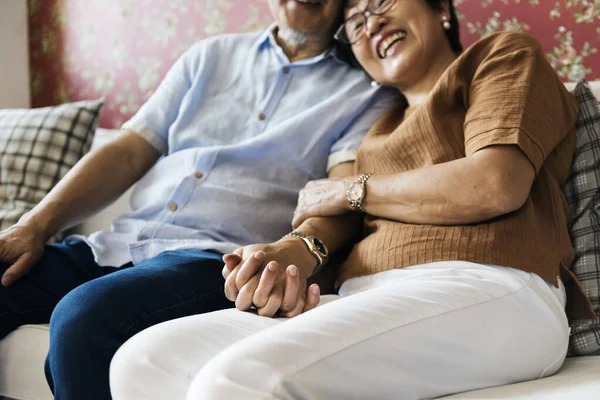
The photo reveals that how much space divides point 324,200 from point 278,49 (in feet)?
1.74

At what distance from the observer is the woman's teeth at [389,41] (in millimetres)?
1511

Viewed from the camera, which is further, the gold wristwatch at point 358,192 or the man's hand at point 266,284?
the gold wristwatch at point 358,192

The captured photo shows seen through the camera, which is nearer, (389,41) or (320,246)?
(320,246)

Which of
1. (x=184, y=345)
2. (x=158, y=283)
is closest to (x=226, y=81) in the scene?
(x=158, y=283)

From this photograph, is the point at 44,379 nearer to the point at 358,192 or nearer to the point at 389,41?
the point at 358,192

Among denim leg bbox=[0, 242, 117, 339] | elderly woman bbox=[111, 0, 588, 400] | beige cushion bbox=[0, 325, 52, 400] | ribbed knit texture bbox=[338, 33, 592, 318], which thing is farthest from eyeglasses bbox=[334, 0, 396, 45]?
beige cushion bbox=[0, 325, 52, 400]

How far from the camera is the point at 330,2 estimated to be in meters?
1.68

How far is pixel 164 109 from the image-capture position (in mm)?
1767

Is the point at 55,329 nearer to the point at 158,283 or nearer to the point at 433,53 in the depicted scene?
the point at 158,283

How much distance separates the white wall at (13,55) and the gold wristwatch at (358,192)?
1.98m

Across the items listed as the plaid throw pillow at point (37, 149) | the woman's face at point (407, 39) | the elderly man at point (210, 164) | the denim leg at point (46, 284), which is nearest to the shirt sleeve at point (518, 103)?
the woman's face at point (407, 39)

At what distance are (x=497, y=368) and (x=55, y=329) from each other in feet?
2.41

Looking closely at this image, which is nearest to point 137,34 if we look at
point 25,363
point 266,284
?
point 25,363

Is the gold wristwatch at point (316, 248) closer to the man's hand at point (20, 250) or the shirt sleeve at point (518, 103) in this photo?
the shirt sleeve at point (518, 103)
